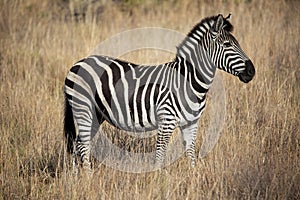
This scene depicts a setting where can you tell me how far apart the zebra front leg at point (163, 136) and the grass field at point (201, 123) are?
0.45ft

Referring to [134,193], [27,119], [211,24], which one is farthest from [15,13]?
[134,193]

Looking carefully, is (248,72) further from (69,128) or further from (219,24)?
(69,128)

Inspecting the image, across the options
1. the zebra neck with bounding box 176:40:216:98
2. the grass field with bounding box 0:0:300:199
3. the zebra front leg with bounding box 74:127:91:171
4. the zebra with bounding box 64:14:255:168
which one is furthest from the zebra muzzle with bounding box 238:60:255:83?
the zebra front leg with bounding box 74:127:91:171

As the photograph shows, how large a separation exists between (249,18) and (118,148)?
4.20m

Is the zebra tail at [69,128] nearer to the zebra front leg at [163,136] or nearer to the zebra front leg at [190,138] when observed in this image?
the zebra front leg at [163,136]

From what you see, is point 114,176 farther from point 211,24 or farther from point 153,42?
point 153,42

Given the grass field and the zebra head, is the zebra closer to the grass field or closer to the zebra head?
the zebra head

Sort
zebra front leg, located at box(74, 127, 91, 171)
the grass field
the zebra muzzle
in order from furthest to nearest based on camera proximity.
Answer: zebra front leg, located at box(74, 127, 91, 171) → the zebra muzzle → the grass field

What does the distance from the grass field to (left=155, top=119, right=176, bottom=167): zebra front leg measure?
0.45ft

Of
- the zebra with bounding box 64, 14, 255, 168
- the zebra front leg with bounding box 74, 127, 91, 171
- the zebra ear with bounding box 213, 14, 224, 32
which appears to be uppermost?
the zebra ear with bounding box 213, 14, 224, 32

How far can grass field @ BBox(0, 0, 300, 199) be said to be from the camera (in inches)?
137

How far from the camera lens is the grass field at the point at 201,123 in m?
3.47

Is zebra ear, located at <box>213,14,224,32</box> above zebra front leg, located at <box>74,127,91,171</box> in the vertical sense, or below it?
above

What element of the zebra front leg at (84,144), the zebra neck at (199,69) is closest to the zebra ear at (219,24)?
the zebra neck at (199,69)
